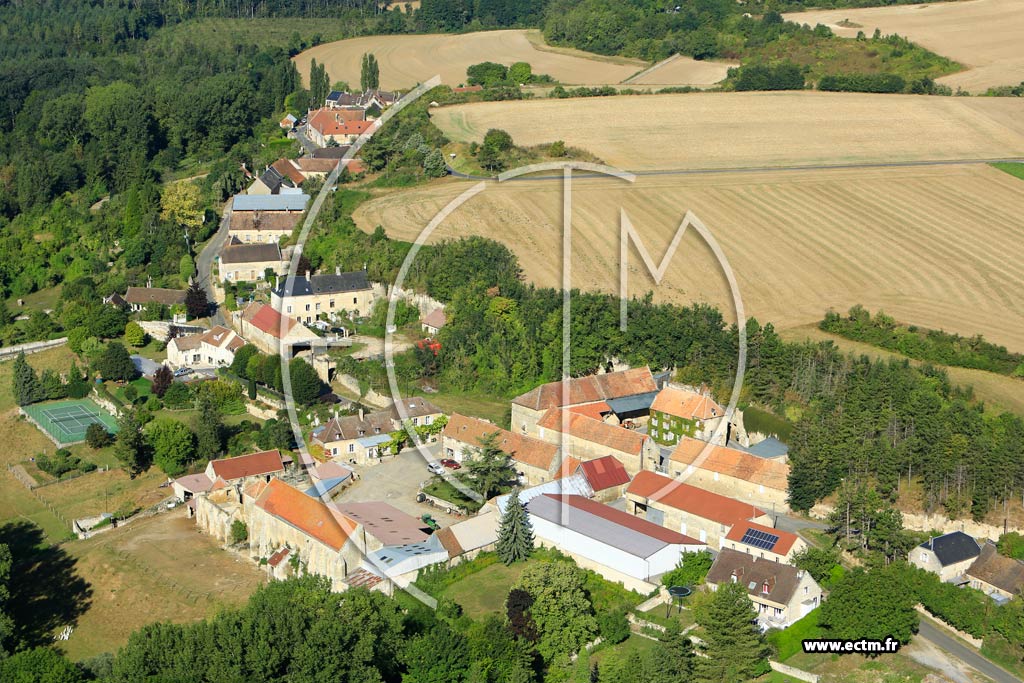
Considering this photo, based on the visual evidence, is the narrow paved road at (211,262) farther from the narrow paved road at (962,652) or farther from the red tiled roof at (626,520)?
the narrow paved road at (962,652)

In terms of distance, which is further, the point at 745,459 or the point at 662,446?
the point at 662,446

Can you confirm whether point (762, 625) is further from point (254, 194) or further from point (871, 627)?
point (254, 194)

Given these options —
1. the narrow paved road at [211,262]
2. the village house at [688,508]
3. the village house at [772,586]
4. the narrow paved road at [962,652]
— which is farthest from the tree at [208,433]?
the narrow paved road at [962,652]

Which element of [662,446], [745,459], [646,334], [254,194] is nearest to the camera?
[745,459]

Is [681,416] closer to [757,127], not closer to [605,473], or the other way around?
[605,473]

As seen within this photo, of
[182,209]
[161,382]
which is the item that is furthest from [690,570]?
[182,209]

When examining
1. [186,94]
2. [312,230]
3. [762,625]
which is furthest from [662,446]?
[186,94]
